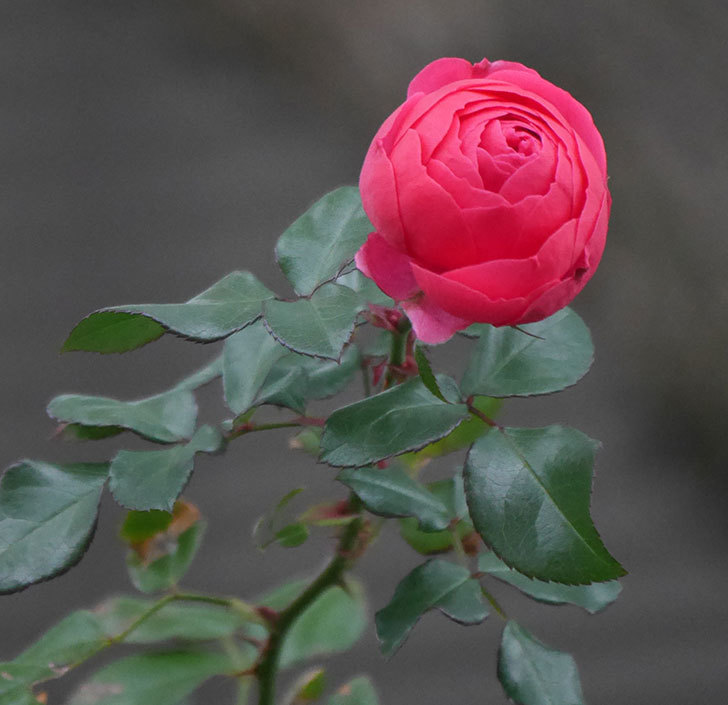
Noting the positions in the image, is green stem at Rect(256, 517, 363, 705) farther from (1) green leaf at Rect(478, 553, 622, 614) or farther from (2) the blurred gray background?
(2) the blurred gray background

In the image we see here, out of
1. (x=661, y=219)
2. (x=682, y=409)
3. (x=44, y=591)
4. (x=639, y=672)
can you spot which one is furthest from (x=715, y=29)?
(x=44, y=591)

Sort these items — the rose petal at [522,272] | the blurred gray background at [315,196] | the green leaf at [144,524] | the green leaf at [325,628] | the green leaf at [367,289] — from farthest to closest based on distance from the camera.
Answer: the blurred gray background at [315,196] → the green leaf at [325,628] → the green leaf at [144,524] → the green leaf at [367,289] → the rose petal at [522,272]

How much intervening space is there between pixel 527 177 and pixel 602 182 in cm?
3

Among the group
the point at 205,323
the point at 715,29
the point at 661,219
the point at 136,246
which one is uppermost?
the point at 715,29

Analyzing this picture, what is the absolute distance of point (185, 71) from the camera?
1.99m

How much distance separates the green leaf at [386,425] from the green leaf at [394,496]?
0.05 meters

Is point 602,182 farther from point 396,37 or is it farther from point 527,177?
point 396,37

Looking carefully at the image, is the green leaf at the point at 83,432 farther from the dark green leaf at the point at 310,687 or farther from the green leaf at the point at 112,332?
the dark green leaf at the point at 310,687

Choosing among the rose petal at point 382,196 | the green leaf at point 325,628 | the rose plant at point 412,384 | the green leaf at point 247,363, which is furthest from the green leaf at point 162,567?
the rose petal at point 382,196

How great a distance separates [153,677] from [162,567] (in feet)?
0.23

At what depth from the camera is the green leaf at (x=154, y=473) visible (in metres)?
0.38

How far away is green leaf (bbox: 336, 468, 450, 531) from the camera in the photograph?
0.41m

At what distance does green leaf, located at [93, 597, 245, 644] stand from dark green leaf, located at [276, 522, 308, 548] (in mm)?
141

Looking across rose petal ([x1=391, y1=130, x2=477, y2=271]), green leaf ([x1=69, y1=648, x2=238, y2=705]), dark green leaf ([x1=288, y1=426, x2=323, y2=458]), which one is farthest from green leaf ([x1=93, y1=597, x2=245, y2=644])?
rose petal ([x1=391, y1=130, x2=477, y2=271])
